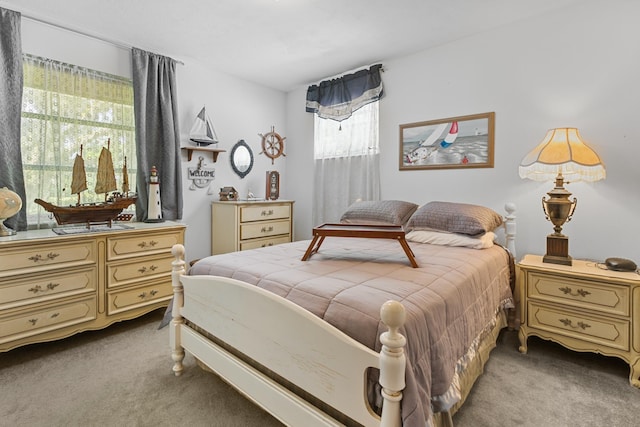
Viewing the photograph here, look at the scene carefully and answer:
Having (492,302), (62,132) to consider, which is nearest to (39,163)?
(62,132)

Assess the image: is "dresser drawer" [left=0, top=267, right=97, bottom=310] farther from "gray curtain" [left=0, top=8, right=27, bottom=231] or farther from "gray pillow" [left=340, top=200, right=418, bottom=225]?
"gray pillow" [left=340, top=200, right=418, bottom=225]

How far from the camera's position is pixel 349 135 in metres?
3.68

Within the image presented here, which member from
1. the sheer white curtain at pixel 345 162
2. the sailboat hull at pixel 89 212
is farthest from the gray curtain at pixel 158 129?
the sheer white curtain at pixel 345 162

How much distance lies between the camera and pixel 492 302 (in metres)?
1.88

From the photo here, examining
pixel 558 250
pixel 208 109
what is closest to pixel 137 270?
pixel 208 109

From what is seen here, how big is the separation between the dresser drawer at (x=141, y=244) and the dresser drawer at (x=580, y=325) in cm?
278

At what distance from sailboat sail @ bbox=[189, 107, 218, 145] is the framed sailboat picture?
202 cm

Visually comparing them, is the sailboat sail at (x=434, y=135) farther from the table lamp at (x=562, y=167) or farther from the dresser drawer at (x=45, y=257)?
the dresser drawer at (x=45, y=257)

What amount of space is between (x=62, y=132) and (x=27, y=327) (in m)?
1.51

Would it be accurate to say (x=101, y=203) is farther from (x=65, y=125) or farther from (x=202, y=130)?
(x=202, y=130)

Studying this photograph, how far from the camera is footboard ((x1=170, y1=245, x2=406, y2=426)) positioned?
93 centimetres

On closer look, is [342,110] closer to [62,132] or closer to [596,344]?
→ [62,132]

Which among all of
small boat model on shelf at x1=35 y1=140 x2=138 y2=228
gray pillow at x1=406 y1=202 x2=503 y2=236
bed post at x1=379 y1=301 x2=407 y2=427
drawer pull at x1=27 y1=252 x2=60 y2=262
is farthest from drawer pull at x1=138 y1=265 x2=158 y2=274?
bed post at x1=379 y1=301 x2=407 y2=427

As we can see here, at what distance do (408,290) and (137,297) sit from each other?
7.27 ft
